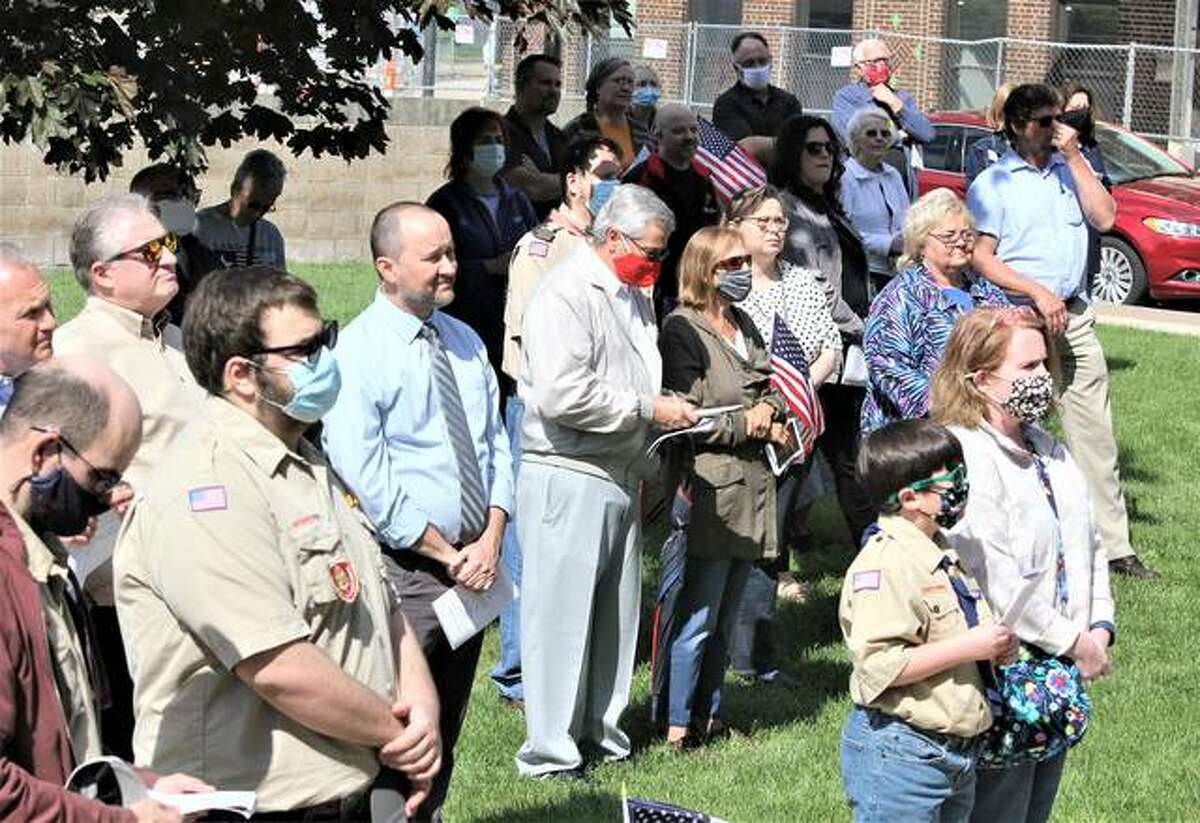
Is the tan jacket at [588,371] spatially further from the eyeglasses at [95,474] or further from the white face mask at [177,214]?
the eyeglasses at [95,474]

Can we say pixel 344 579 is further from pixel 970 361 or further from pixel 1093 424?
pixel 1093 424

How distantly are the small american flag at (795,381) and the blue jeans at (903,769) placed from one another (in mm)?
3052

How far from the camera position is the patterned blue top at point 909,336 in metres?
8.33

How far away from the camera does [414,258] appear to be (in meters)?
6.40

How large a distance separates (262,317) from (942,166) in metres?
18.0

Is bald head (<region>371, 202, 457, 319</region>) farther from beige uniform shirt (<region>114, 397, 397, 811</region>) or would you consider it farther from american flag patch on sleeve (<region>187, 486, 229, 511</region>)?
american flag patch on sleeve (<region>187, 486, 229, 511</region>)

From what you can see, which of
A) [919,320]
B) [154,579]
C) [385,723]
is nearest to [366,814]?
[385,723]

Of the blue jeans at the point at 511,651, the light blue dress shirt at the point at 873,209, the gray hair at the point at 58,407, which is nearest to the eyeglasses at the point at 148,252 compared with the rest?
the gray hair at the point at 58,407

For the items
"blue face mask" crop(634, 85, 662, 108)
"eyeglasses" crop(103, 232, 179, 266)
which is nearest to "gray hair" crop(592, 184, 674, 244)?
"eyeglasses" crop(103, 232, 179, 266)

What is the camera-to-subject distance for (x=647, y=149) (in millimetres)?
11289

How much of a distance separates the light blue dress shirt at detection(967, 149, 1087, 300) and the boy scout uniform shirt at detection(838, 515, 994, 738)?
193 inches

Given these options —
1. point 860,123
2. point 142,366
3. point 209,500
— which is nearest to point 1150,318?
point 860,123

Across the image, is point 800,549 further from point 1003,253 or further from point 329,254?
point 329,254

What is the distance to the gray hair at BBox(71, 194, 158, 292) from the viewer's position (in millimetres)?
6066
